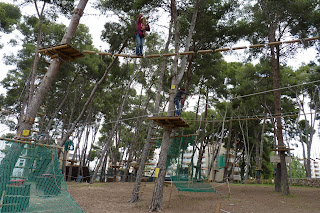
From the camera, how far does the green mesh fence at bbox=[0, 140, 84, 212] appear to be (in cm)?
387

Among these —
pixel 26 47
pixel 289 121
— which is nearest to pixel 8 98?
pixel 26 47

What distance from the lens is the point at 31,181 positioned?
14.1 ft

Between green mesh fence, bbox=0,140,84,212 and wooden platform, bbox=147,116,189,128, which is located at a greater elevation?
wooden platform, bbox=147,116,189,128

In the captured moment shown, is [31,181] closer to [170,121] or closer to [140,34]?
[170,121]

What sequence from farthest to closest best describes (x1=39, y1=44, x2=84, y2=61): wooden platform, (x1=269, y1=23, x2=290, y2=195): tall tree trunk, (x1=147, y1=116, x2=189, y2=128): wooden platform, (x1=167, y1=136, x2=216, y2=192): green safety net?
(x1=269, y1=23, x2=290, y2=195): tall tree trunk
(x1=167, y1=136, x2=216, y2=192): green safety net
(x1=147, y1=116, x2=189, y2=128): wooden platform
(x1=39, y1=44, x2=84, y2=61): wooden platform

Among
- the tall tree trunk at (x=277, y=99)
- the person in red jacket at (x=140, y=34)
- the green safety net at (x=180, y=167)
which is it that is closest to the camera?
the person in red jacket at (x=140, y=34)

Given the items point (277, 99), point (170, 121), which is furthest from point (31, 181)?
point (277, 99)

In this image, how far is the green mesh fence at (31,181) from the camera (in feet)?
12.7

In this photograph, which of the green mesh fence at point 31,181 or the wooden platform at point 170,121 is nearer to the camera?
the green mesh fence at point 31,181

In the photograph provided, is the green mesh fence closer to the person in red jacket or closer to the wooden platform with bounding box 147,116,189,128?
the wooden platform with bounding box 147,116,189,128

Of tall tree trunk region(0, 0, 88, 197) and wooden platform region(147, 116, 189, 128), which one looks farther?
wooden platform region(147, 116, 189, 128)

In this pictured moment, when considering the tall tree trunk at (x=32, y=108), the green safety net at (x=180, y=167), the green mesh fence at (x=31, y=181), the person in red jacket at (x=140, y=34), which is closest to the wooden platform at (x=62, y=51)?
the tall tree trunk at (x=32, y=108)

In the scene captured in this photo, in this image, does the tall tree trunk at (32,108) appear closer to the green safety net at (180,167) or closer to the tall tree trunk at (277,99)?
the green safety net at (180,167)

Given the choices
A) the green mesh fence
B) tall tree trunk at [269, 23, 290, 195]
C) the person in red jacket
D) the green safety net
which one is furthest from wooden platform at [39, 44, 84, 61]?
tall tree trunk at [269, 23, 290, 195]
